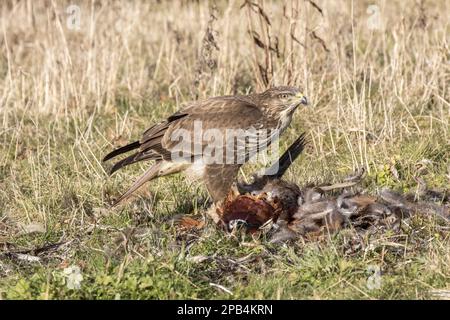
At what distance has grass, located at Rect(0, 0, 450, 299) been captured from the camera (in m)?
4.73

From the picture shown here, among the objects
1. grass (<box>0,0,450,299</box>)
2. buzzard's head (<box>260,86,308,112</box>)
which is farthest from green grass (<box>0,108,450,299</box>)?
buzzard's head (<box>260,86,308,112</box>)

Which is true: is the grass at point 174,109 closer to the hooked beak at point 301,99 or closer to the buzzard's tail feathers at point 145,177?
the buzzard's tail feathers at point 145,177

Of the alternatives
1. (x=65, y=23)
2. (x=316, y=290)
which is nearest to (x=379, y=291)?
(x=316, y=290)

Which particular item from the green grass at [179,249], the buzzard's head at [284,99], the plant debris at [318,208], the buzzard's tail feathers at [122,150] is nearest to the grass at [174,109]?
the green grass at [179,249]

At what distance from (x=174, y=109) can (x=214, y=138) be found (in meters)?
2.21

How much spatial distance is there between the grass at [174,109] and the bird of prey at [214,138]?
22 cm

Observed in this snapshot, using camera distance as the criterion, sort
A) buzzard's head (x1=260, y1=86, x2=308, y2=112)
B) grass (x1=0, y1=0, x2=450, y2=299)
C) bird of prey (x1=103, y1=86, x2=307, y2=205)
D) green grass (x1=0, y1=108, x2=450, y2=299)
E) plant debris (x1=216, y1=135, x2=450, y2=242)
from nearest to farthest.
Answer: green grass (x1=0, y1=108, x2=450, y2=299) → grass (x1=0, y1=0, x2=450, y2=299) → plant debris (x1=216, y1=135, x2=450, y2=242) → bird of prey (x1=103, y1=86, x2=307, y2=205) → buzzard's head (x1=260, y1=86, x2=308, y2=112)

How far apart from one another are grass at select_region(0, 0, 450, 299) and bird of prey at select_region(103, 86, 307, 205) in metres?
0.22

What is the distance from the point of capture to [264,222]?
5.59 metres

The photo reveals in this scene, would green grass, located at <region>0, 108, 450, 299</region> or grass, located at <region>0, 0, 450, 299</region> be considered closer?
green grass, located at <region>0, 108, 450, 299</region>

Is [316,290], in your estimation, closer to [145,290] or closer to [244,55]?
[145,290]

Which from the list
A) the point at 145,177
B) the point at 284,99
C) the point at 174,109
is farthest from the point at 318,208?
the point at 174,109

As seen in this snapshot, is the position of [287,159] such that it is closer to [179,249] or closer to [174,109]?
[179,249]

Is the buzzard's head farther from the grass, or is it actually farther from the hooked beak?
the grass
